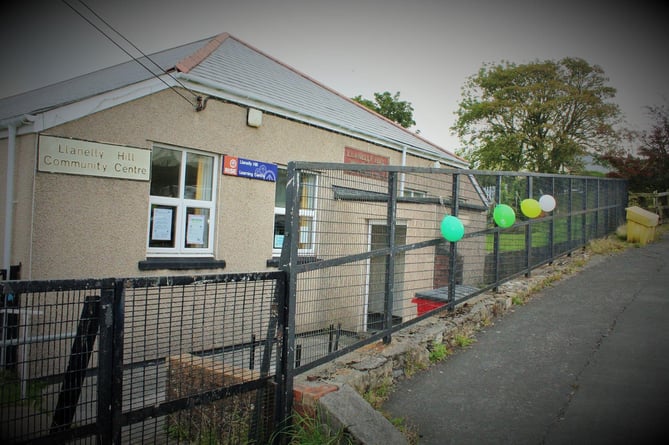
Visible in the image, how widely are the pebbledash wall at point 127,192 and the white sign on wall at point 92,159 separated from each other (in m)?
0.01

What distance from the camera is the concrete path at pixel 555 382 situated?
3115 millimetres

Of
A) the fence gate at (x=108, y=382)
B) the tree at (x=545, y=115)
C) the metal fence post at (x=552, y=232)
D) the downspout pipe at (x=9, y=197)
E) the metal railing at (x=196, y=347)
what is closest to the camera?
the fence gate at (x=108, y=382)

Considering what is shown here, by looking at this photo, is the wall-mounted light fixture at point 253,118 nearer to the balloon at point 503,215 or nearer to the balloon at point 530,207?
the balloon at point 503,215

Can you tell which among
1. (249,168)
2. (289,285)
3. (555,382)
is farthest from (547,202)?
(289,285)

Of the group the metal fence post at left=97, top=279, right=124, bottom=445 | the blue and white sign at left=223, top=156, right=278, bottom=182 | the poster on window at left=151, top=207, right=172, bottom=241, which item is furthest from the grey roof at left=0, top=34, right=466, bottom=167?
the metal fence post at left=97, top=279, right=124, bottom=445

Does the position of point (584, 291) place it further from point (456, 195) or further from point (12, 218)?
point (12, 218)

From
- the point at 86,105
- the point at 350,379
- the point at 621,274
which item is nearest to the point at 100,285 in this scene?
the point at 350,379

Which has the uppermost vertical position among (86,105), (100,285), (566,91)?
(566,91)

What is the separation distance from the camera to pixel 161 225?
6.63 metres

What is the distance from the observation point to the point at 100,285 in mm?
2252

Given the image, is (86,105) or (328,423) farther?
(86,105)

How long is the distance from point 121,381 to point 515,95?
31.4m

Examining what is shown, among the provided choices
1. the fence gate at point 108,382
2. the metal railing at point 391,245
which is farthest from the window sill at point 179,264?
the fence gate at point 108,382

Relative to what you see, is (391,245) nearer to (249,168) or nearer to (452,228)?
(452,228)
